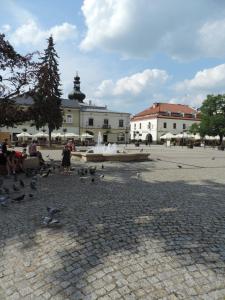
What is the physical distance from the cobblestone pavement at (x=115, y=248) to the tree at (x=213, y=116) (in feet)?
162

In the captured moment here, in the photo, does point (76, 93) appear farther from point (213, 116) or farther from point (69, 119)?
point (213, 116)

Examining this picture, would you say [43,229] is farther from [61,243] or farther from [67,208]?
[67,208]

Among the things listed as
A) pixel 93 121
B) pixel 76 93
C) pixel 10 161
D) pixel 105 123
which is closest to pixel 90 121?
pixel 93 121

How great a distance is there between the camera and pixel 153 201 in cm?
809

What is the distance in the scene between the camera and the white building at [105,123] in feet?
227

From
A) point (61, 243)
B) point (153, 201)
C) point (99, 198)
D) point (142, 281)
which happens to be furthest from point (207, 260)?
point (99, 198)

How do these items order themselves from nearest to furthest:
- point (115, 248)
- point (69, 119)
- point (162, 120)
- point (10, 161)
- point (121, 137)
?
1. point (115, 248)
2. point (10, 161)
3. point (69, 119)
4. point (121, 137)
5. point (162, 120)

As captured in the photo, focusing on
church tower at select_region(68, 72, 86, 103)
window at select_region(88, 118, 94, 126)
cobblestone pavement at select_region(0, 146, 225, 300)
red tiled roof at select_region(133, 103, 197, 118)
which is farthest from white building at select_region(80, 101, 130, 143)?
cobblestone pavement at select_region(0, 146, 225, 300)

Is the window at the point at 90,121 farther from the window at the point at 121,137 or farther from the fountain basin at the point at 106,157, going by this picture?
the fountain basin at the point at 106,157

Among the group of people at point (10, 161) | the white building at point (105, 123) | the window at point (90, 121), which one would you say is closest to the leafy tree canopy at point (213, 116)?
the white building at point (105, 123)

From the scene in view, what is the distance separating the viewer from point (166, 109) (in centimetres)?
8144

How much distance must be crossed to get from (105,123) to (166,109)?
1881cm

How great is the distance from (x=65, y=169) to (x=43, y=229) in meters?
8.49

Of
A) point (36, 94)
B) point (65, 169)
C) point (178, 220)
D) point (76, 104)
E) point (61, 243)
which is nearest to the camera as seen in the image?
point (61, 243)
